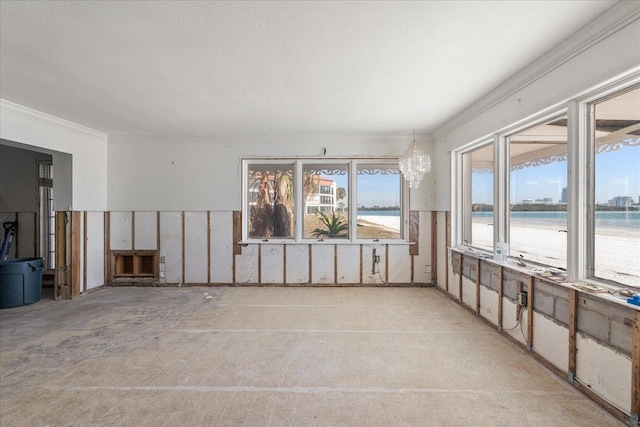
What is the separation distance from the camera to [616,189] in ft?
7.70

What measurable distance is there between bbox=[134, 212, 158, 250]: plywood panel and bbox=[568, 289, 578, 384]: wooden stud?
6.26m

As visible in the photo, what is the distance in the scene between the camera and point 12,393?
2.46 metres

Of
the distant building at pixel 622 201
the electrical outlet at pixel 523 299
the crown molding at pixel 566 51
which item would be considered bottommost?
the electrical outlet at pixel 523 299

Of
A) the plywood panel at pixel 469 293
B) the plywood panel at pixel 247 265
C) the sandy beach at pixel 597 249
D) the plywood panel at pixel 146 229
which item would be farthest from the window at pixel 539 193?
the plywood panel at pixel 146 229

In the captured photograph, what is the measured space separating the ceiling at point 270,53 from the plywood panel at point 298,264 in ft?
8.56

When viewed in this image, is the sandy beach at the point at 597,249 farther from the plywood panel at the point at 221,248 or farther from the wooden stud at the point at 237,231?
the plywood panel at the point at 221,248

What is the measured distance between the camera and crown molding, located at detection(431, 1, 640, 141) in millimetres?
2037

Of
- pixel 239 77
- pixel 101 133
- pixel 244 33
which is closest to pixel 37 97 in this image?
pixel 101 133

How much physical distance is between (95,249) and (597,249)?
7.20 metres

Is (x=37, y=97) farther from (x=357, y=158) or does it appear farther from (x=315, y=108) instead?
(x=357, y=158)

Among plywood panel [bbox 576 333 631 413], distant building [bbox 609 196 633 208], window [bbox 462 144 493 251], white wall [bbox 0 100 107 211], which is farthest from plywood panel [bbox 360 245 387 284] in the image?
white wall [bbox 0 100 107 211]

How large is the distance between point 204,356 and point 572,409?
3140mm

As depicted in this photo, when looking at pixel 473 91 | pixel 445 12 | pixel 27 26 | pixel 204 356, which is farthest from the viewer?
pixel 473 91

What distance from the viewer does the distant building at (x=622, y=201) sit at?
7.38ft
